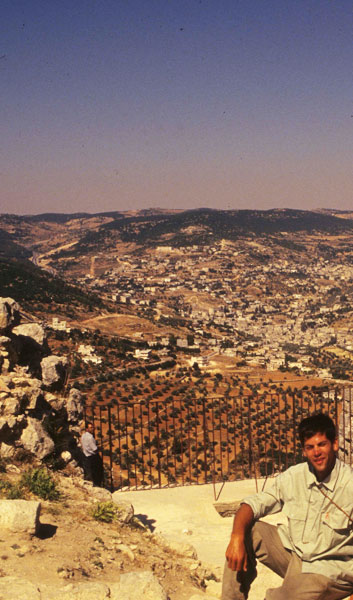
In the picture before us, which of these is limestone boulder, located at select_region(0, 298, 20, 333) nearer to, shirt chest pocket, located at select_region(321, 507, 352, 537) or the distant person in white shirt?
the distant person in white shirt

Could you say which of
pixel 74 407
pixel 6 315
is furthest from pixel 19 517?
pixel 6 315

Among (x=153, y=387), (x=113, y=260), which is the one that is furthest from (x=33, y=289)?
(x=113, y=260)

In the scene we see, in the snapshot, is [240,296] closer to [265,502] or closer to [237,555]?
[265,502]

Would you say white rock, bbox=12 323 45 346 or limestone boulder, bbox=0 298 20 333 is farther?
white rock, bbox=12 323 45 346

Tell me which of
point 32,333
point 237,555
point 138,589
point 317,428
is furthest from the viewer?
point 32,333

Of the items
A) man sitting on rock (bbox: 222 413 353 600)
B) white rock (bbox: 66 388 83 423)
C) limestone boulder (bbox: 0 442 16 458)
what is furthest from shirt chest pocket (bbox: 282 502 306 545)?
white rock (bbox: 66 388 83 423)

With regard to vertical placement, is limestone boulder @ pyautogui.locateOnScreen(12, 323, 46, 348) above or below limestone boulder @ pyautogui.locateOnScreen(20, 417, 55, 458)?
above

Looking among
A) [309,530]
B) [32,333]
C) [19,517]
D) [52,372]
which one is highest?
[32,333]
